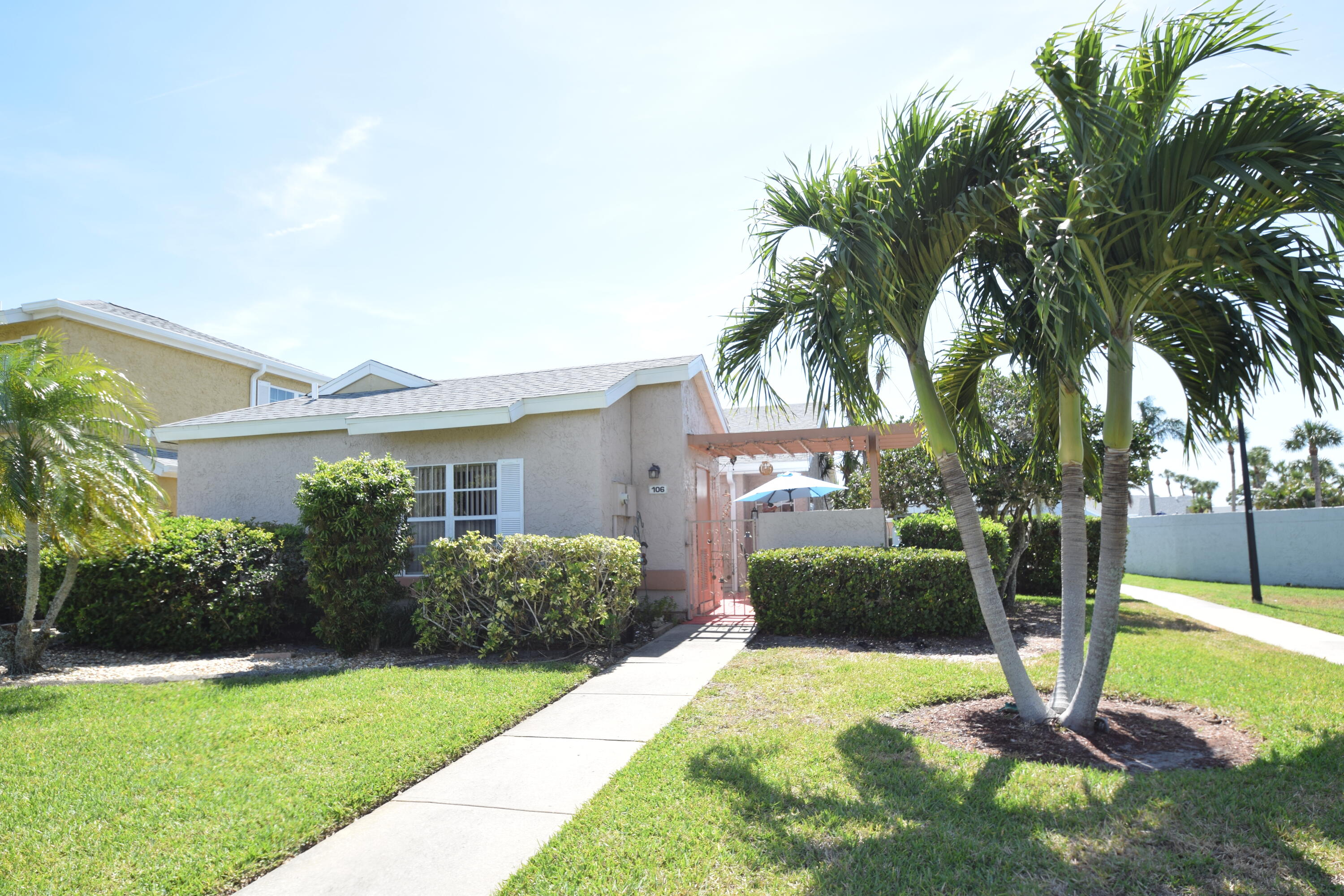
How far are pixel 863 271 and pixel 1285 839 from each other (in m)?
4.12

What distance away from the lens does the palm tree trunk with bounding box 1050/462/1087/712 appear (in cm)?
589

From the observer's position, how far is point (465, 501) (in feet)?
40.5

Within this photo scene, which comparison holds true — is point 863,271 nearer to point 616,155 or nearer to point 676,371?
point 616,155

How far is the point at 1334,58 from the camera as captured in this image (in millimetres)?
5012

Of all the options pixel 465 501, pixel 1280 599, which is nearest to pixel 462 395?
pixel 465 501

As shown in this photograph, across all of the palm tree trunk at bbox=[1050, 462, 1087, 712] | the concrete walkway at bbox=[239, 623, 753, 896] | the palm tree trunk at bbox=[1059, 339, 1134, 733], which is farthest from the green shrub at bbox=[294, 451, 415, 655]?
the palm tree trunk at bbox=[1059, 339, 1134, 733]

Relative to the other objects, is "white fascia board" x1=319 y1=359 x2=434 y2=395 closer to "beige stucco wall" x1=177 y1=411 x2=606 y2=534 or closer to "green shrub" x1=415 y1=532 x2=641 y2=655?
"beige stucco wall" x1=177 y1=411 x2=606 y2=534

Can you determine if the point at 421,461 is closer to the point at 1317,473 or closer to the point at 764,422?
the point at 764,422

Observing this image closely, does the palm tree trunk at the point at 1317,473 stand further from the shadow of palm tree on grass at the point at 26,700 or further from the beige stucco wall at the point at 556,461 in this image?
the shadow of palm tree on grass at the point at 26,700

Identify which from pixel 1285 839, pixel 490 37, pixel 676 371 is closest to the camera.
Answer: pixel 1285 839

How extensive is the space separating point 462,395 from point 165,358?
11.7m

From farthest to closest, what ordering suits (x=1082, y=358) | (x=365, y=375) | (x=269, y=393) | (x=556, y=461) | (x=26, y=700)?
1. (x=269, y=393)
2. (x=365, y=375)
3. (x=556, y=461)
4. (x=26, y=700)
5. (x=1082, y=358)

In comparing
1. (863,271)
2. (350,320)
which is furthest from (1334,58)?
(350,320)

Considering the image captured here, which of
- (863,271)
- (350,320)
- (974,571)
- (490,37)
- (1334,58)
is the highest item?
(490,37)
